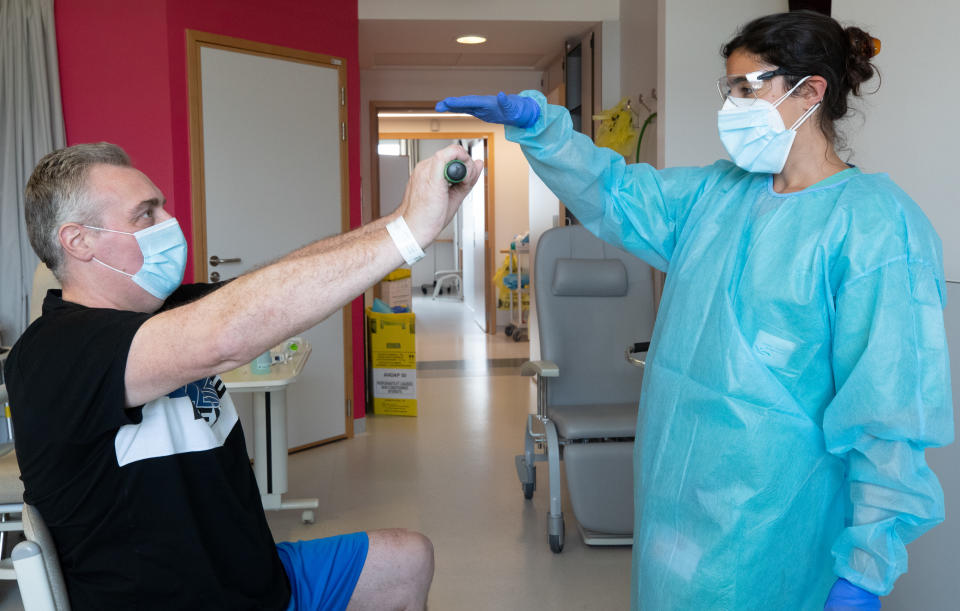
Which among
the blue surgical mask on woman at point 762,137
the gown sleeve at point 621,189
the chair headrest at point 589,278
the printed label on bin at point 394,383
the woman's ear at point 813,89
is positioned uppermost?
Answer: the woman's ear at point 813,89

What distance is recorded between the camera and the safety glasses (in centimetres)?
134

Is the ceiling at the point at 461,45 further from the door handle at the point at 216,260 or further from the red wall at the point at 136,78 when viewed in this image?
the door handle at the point at 216,260

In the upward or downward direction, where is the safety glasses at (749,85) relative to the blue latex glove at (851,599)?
upward

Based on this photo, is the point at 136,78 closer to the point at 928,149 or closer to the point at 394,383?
the point at 394,383

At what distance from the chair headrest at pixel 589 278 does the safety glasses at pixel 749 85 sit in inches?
73.2

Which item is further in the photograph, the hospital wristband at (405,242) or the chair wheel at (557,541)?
the chair wheel at (557,541)

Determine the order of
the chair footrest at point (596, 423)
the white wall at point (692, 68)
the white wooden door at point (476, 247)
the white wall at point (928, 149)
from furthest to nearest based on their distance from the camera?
the white wooden door at point (476, 247), the white wall at point (692, 68), the chair footrest at point (596, 423), the white wall at point (928, 149)

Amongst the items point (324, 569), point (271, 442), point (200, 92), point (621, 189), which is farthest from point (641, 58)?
point (324, 569)

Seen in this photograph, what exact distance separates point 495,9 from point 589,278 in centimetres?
226

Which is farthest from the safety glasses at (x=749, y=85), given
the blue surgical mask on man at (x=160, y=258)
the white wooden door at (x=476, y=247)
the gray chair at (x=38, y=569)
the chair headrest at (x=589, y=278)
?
the white wooden door at (x=476, y=247)

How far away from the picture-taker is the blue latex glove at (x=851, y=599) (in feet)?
3.82

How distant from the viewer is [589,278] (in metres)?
3.30

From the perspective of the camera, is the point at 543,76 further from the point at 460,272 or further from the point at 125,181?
the point at 460,272

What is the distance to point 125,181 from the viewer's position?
1359 millimetres
